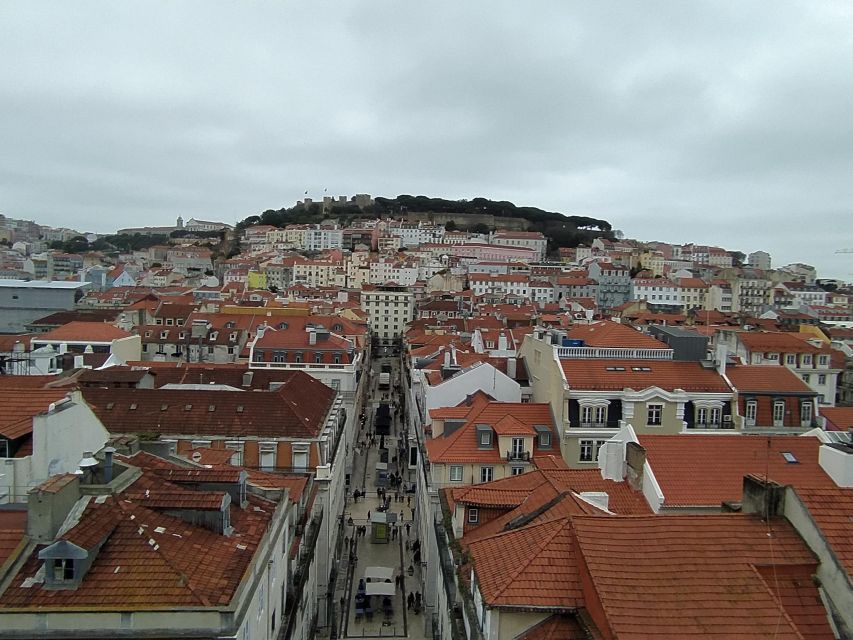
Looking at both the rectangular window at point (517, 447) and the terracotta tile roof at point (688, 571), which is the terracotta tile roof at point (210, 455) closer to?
the rectangular window at point (517, 447)

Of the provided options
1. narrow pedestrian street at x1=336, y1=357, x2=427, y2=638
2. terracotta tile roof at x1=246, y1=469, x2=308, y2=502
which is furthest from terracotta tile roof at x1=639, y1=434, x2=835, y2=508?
narrow pedestrian street at x1=336, y1=357, x2=427, y2=638

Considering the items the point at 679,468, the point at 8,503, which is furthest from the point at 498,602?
the point at 679,468

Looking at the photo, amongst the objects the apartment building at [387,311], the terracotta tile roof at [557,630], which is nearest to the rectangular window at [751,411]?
the terracotta tile roof at [557,630]

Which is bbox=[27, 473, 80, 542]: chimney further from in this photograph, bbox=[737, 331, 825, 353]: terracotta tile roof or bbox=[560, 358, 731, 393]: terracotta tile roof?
bbox=[737, 331, 825, 353]: terracotta tile roof

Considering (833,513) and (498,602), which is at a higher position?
(833,513)

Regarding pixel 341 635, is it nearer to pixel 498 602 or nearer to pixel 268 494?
pixel 268 494

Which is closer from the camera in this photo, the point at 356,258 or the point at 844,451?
the point at 844,451
